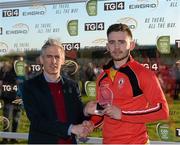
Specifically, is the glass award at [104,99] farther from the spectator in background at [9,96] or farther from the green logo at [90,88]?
the spectator in background at [9,96]

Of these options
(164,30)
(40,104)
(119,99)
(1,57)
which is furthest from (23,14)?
(119,99)

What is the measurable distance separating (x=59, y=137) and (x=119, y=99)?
452mm

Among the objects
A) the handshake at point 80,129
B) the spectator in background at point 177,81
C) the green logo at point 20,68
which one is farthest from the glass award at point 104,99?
the green logo at point 20,68

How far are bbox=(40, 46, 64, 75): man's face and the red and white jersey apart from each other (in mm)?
316

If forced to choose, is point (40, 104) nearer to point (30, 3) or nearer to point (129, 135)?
point (129, 135)

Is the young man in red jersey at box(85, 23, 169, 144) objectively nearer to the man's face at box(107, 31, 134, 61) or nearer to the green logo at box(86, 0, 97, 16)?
the man's face at box(107, 31, 134, 61)

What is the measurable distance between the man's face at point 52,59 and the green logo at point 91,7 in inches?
49.9

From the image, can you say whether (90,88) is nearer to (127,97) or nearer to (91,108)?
(91,108)

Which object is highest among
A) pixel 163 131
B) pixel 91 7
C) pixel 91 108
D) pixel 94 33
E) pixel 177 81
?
pixel 91 7

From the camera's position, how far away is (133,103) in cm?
243

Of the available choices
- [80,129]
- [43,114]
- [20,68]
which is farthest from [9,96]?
[80,129]

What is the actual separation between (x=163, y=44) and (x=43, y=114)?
1.31 m

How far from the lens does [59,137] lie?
261cm

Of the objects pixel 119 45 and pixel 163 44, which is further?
pixel 163 44
